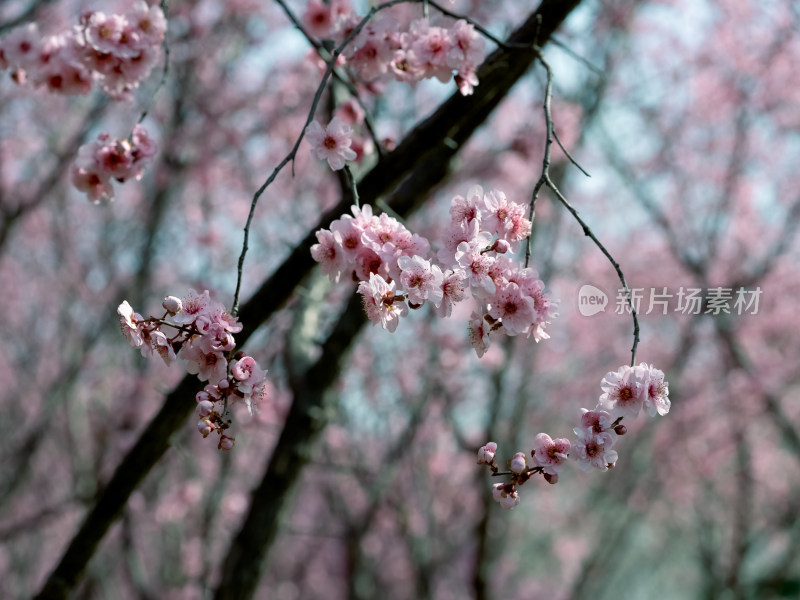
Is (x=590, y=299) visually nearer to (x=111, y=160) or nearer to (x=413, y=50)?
(x=413, y=50)

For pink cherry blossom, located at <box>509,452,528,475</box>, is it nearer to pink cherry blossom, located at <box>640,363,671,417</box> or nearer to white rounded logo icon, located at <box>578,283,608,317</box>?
pink cherry blossom, located at <box>640,363,671,417</box>

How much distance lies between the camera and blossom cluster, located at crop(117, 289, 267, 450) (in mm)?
1529

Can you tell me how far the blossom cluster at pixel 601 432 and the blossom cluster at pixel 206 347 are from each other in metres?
0.57

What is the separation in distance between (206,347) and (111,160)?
3.37 ft

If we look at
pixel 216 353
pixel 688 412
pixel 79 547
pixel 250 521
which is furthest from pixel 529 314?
pixel 688 412

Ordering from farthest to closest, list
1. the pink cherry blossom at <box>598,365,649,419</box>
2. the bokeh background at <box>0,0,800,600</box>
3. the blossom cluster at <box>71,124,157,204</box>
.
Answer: the bokeh background at <box>0,0,800,600</box>, the blossom cluster at <box>71,124,157,204</box>, the pink cherry blossom at <box>598,365,649,419</box>

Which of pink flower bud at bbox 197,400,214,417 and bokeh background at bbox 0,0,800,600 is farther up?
bokeh background at bbox 0,0,800,600

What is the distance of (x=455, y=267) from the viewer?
1.57 m

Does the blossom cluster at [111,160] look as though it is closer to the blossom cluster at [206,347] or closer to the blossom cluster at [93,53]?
the blossom cluster at [93,53]

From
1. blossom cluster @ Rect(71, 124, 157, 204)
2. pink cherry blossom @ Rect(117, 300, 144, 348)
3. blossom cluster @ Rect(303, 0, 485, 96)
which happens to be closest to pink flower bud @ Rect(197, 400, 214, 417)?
pink cherry blossom @ Rect(117, 300, 144, 348)

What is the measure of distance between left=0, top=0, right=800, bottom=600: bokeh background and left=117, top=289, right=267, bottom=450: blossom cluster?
2.05 m

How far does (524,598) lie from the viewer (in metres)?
21.1

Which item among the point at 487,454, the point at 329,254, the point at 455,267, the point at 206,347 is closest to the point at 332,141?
the point at 329,254

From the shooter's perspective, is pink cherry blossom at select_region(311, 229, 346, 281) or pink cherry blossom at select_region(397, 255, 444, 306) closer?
pink cherry blossom at select_region(397, 255, 444, 306)
